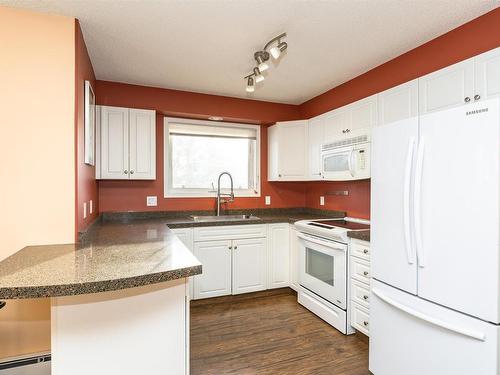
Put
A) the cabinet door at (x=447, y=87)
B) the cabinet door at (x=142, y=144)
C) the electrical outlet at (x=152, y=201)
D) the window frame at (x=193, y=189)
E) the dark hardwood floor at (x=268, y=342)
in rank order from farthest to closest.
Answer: the window frame at (x=193, y=189) → the electrical outlet at (x=152, y=201) → the cabinet door at (x=142, y=144) → the dark hardwood floor at (x=268, y=342) → the cabinet door at (x=447, y=87)

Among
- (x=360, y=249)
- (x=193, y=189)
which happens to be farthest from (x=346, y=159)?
(x=193, y=189)

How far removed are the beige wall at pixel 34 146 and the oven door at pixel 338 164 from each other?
7.62ft

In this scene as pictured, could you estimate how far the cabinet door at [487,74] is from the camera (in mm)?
1732

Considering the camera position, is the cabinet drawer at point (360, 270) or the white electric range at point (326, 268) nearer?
the cabinet drawer at point (360, 270)

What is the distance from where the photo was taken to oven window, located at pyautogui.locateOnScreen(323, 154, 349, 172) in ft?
9.26

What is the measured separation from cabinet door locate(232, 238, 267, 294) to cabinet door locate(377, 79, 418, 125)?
1873mm

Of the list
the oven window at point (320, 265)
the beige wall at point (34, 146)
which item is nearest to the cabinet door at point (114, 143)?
the beige wall at point (34, 146)

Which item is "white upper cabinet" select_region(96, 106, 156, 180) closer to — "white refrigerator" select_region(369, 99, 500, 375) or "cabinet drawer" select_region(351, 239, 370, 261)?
"cabinet drawer" select_region(351, 239, 370, 261)

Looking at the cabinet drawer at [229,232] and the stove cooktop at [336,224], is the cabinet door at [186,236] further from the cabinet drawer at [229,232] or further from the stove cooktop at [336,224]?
the stove cooktop at [336,224]

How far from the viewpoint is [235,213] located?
380cm

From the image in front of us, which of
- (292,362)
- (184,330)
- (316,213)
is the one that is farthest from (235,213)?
(184,330)

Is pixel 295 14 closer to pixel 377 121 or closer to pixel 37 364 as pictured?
pixel 377 121

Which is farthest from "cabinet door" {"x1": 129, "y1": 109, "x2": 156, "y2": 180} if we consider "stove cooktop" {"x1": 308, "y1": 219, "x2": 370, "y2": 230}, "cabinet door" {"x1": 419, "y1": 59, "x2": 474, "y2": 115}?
"cabinet door" {"x1": 419, "y1": 59, "x2": 474, "y2": 115}

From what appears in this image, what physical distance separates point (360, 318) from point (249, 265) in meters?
1.33
